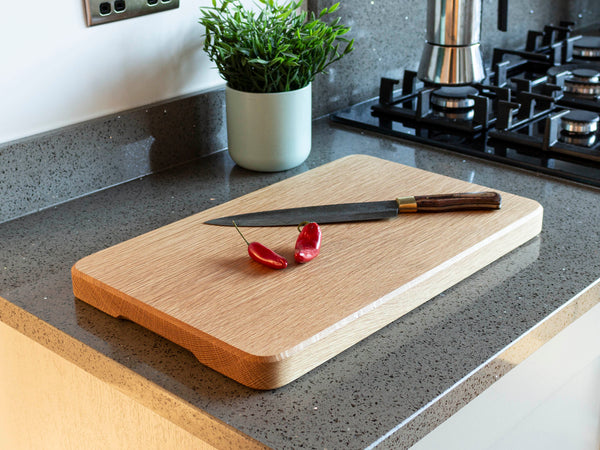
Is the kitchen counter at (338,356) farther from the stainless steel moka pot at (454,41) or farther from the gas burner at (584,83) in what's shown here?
the gas burner at (584,83)

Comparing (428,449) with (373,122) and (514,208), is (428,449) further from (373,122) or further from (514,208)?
(373,122)

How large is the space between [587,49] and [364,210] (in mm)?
1007

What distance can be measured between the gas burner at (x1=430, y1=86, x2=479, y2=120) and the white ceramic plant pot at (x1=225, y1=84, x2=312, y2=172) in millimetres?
341

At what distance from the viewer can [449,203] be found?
3.10ft

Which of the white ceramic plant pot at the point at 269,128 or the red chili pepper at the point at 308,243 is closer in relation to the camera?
the red chili pepper at the point at 308,243

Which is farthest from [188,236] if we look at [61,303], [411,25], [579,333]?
[411,25]

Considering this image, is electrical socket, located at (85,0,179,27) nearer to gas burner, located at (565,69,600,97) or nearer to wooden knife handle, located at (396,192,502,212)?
wooden knife handle, located at (396,192,502,212)

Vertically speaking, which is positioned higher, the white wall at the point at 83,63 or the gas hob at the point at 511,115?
the white wall at the point at 83,63

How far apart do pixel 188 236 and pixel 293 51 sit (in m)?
0.33

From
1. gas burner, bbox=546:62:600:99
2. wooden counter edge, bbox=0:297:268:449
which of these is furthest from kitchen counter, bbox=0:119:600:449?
gas burner, bbox=546:62:600:99

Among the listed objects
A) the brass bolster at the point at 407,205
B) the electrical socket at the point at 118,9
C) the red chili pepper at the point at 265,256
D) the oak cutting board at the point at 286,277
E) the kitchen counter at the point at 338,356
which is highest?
the electrical socket at the point at 118,9

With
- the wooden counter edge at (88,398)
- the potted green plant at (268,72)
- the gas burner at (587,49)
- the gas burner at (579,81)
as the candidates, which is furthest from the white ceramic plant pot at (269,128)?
the gas burner at (587,49)

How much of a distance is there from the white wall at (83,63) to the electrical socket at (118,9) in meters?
0.01

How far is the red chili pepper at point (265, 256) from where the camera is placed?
0.81 m
